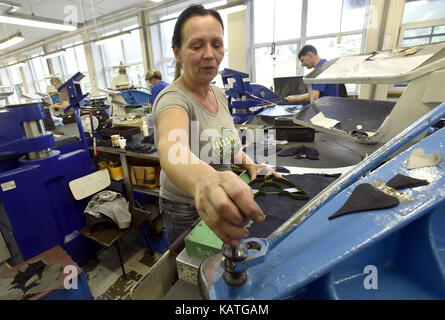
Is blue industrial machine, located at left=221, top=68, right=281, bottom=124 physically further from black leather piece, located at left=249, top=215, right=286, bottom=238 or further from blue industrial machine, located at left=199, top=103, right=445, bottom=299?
blue industrial machine, located at left=199, top=103, right=445, bottom=299

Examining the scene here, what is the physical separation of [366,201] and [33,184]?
207 centimetres

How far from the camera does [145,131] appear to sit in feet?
8.36

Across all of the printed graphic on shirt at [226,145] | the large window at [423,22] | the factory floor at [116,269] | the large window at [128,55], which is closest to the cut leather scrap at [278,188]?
the printed graphic on shirt at [226,145]

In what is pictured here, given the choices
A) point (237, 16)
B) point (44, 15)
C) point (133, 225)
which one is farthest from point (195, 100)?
point (44, 15)

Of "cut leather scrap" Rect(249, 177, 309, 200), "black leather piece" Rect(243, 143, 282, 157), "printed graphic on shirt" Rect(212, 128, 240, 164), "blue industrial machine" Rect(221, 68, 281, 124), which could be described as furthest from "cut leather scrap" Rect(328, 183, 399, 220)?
"blue industrial machine" Rect(221, 68, 281, 124)

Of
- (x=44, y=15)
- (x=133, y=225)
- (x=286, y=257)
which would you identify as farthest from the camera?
(x=44, y=15)

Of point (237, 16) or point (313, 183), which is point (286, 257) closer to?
point (313, 183)

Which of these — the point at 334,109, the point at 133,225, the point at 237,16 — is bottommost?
the point at 133,225

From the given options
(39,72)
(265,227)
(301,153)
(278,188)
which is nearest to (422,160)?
(265,227)

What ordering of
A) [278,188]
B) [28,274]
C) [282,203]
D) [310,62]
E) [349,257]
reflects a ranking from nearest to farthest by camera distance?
[349,257] → [282,203] → [278,188] → [28,274] → [310,62]

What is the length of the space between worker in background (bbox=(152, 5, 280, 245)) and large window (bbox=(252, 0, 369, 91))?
4.07 m

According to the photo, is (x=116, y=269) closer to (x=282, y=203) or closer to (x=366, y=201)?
(x=282, y=203)

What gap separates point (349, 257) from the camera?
375 mm

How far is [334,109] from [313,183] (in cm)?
76
